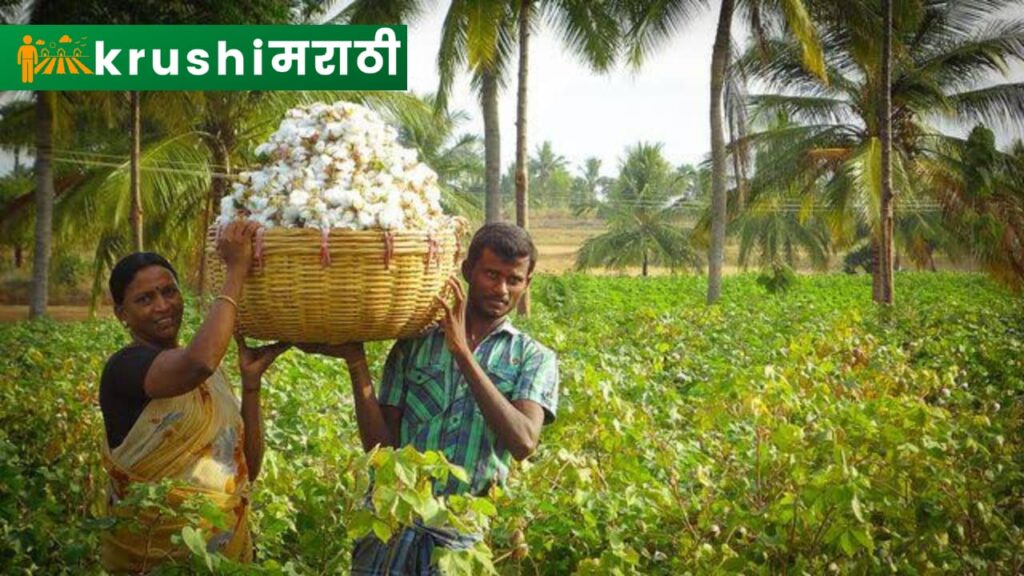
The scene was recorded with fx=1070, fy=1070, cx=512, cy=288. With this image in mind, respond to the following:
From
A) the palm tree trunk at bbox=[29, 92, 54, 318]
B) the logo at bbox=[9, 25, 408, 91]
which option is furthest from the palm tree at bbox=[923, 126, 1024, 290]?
the palm tree trunk at bbox=[29, 92, 54, 318]

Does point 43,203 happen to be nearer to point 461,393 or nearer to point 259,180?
point 259,180

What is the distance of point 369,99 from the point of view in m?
16.6

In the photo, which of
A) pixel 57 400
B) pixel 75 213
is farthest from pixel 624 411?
pixel 75 213

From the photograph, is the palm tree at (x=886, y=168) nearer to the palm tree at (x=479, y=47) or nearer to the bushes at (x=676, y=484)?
the palm tree at (x=479, y=47)

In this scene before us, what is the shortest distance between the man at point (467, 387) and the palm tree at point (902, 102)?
17710mm

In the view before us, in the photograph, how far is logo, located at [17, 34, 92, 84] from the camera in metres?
13.9

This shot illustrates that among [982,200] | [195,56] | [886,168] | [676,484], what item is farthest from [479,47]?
[982,200]

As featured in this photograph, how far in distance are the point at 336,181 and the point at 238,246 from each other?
25cm

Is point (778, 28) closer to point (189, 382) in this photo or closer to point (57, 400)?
point (57, 400)

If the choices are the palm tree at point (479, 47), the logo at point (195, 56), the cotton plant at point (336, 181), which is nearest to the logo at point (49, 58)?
the logo at point (195, 56)

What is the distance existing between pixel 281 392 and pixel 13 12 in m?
11.3

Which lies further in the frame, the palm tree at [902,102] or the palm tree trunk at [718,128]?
the palm tree at [902,102]

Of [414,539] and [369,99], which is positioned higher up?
[369,99]

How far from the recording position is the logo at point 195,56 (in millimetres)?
12594
